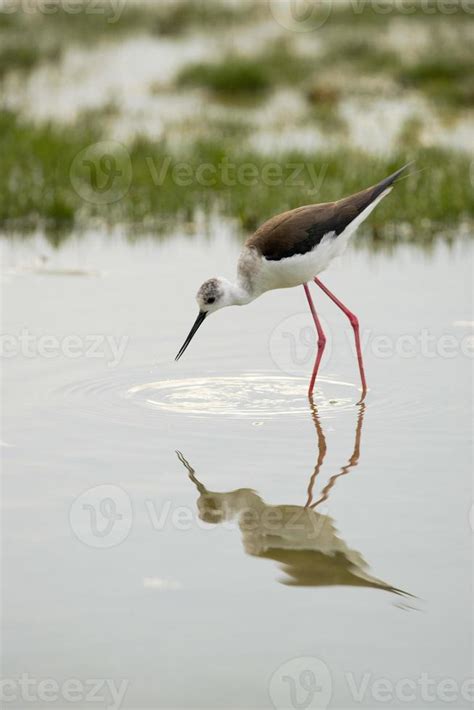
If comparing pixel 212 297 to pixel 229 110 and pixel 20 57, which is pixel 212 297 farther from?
pixel 20 57

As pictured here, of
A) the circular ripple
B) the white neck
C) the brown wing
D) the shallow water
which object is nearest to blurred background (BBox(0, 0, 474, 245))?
the shallow water

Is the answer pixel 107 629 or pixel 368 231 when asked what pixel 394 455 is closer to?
pixel 107 629

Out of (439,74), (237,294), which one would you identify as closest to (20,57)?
(439,74)

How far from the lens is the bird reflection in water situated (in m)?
4.09

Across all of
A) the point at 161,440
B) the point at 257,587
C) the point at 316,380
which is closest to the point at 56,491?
the point at 161,440

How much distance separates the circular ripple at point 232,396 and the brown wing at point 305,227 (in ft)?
2.22

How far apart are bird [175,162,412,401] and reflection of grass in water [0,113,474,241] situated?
3.62 meters

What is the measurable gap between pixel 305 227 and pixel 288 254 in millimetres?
203

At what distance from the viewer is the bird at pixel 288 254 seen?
6.61 m

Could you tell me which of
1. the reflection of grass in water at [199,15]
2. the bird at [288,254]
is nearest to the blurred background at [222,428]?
the bird at [288,254]

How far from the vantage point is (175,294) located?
331 inches

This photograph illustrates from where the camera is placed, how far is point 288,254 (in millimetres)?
6586

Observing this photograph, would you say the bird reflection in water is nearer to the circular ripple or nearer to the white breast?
the circular ripple

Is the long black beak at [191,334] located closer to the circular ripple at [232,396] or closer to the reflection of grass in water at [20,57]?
the circular ripple at [232,396]
